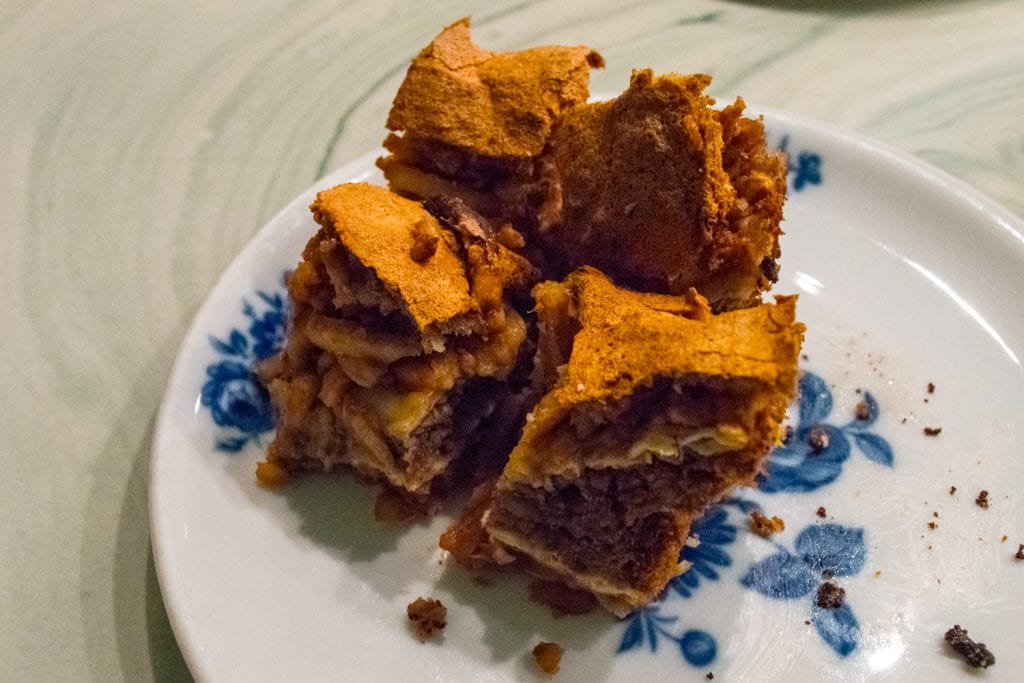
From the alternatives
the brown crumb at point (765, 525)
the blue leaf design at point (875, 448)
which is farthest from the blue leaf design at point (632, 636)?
the blue leaf design at point (875, 448)

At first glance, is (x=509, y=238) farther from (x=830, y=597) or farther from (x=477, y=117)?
(x=830, y=597)

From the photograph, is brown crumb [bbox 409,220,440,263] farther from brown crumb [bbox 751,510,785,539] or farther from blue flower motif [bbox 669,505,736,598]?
brown crumb [bbox 751,510,785,539]

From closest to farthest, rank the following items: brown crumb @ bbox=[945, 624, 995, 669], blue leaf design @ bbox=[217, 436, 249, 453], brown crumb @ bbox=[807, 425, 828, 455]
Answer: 1. brown crumb @ bbox=[945, 624, 995, 669]
2. blue leaf design @ bbox=[217, 436, 249, 453]
3. brown crumb @ bbox=[807, 425, 828, 455]

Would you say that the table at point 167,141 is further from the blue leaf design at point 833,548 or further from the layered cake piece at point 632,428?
the blue leaf design at point 833,548

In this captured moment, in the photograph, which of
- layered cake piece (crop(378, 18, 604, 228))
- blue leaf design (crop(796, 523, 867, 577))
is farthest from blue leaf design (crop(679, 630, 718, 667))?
layered cake piece (crop(378, 18, 604, 228))

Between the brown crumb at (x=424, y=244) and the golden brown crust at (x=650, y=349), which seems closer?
the golden brown crust at (x=650, y=349)

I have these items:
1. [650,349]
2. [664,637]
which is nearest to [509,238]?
[650,349]

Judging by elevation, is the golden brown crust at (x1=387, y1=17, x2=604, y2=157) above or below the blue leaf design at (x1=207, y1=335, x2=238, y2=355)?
above

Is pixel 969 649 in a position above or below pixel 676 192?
below
